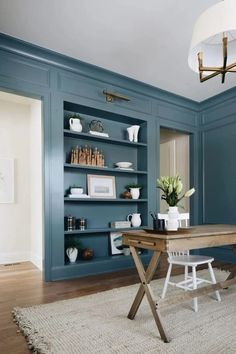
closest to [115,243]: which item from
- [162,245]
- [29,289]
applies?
[29,289]

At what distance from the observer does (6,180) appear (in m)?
4.24

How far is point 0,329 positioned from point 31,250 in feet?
8.06

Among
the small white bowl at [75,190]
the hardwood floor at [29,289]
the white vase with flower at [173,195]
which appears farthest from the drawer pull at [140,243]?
the small white bowl at [75,190]

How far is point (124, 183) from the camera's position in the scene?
4156 millimetres

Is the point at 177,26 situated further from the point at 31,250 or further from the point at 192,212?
the point at 31,250

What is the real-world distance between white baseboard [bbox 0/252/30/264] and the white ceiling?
10.5ft

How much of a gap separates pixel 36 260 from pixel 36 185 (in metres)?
1.18

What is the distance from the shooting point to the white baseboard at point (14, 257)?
4133mm

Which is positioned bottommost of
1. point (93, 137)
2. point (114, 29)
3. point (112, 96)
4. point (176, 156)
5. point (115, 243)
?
point (115, 243)

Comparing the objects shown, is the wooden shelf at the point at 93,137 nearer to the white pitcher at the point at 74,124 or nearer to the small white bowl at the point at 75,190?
the white pitcher at the point at 74,124

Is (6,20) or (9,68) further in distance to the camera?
(9,68)

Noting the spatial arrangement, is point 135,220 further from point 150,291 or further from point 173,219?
point 150,291

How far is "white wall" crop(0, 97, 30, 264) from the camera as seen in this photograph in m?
4.20

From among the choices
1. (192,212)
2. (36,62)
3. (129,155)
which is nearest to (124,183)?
(129,155)
